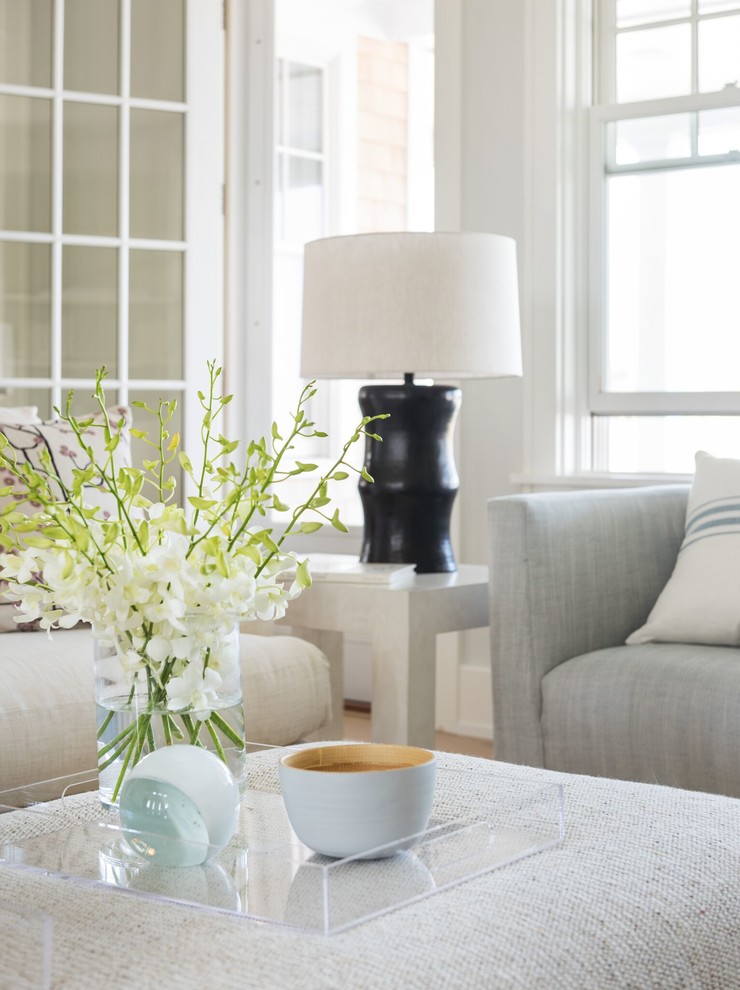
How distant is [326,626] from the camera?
2482mm

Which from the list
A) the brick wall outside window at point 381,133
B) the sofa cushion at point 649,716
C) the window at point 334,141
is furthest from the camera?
the brick wall outside window at point 381,133

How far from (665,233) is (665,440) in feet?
1.73

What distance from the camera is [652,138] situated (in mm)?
3301

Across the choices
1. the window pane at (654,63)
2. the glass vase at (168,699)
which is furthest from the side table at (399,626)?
the window pane at (654,63)

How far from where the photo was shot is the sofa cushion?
2008mm

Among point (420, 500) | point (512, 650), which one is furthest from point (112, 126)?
point (512, 650)

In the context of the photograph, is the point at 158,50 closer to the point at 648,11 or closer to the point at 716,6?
the point at 648,11

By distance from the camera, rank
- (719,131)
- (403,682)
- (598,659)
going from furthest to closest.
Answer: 1. (719,131)
2. (403,682)
3. (598,659)

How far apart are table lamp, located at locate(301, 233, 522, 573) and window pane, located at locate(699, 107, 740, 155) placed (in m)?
0.87

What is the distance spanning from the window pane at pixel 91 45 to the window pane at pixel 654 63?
1.40 m

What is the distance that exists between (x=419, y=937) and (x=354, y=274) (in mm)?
1781

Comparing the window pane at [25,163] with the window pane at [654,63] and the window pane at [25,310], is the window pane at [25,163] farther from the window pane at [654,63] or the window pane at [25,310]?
the window pane at [654,63]

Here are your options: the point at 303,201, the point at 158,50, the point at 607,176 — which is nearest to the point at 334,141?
the point at 303,201

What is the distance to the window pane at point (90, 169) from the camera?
3.57 m
